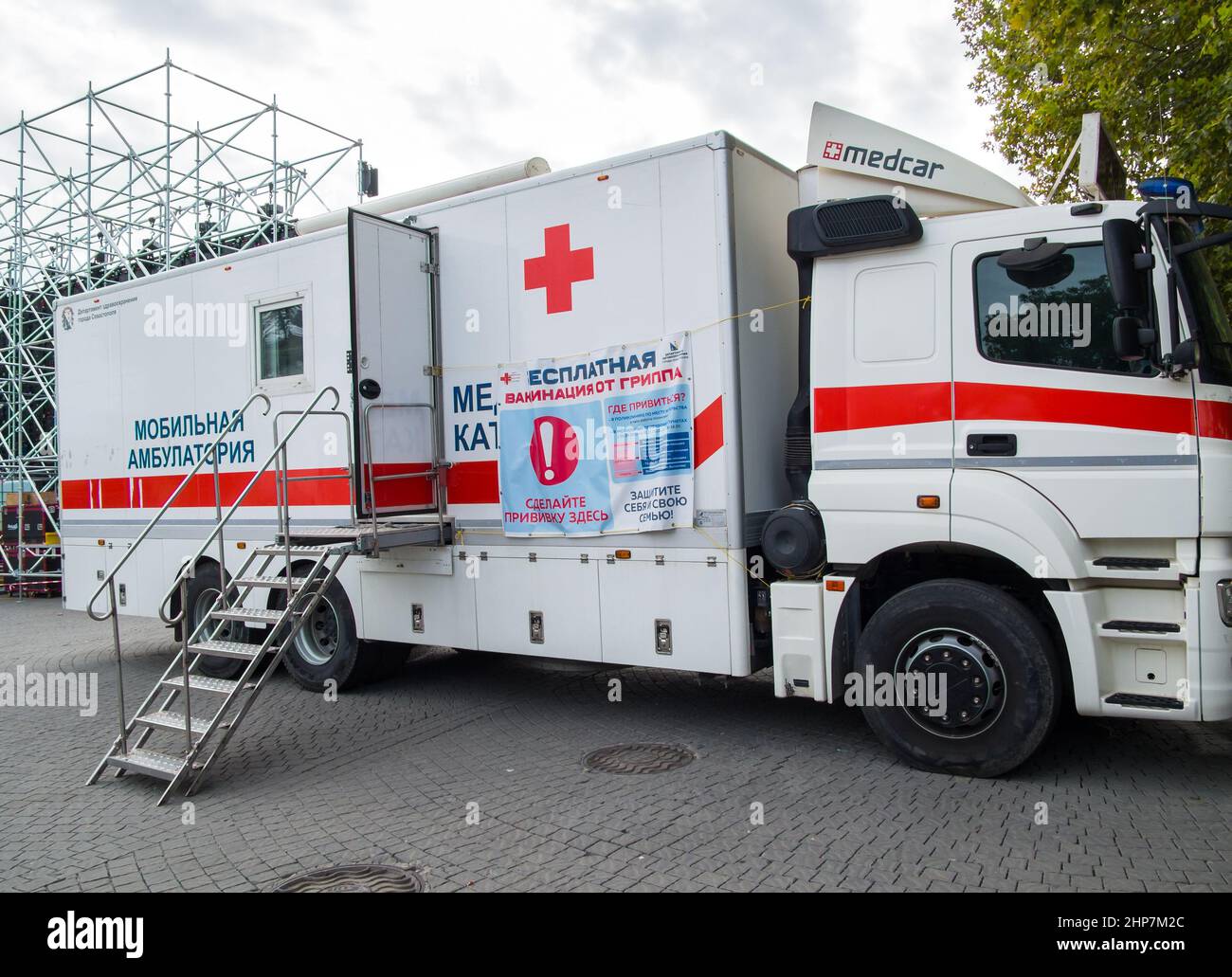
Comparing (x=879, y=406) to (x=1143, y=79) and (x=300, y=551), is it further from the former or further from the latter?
(x=1143, y=79)

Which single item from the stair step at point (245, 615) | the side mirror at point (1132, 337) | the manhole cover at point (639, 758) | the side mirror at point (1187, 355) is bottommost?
the manhole cover at point (639, 758)

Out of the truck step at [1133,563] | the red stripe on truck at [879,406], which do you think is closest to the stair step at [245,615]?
the red stripe on truck at [879,406]

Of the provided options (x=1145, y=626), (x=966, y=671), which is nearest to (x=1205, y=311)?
(x=1145, y=626)

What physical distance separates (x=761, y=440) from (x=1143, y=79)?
20.3 feet

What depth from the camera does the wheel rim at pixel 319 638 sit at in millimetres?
7898

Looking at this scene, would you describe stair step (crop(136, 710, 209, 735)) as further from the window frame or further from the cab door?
the cab door

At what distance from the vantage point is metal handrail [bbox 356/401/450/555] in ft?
21.3

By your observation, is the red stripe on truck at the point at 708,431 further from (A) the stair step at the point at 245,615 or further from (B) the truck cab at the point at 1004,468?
(A) the stair step at the point at 245,615

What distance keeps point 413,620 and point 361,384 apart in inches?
74.1

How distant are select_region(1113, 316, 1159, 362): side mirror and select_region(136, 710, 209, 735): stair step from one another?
18.0 ft

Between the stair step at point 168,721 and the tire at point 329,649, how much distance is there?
1.53m

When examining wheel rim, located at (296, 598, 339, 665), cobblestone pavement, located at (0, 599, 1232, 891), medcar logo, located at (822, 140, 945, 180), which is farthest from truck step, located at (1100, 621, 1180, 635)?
wheel rim, located at (296, 598, 339, 665)

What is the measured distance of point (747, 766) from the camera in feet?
18.3
